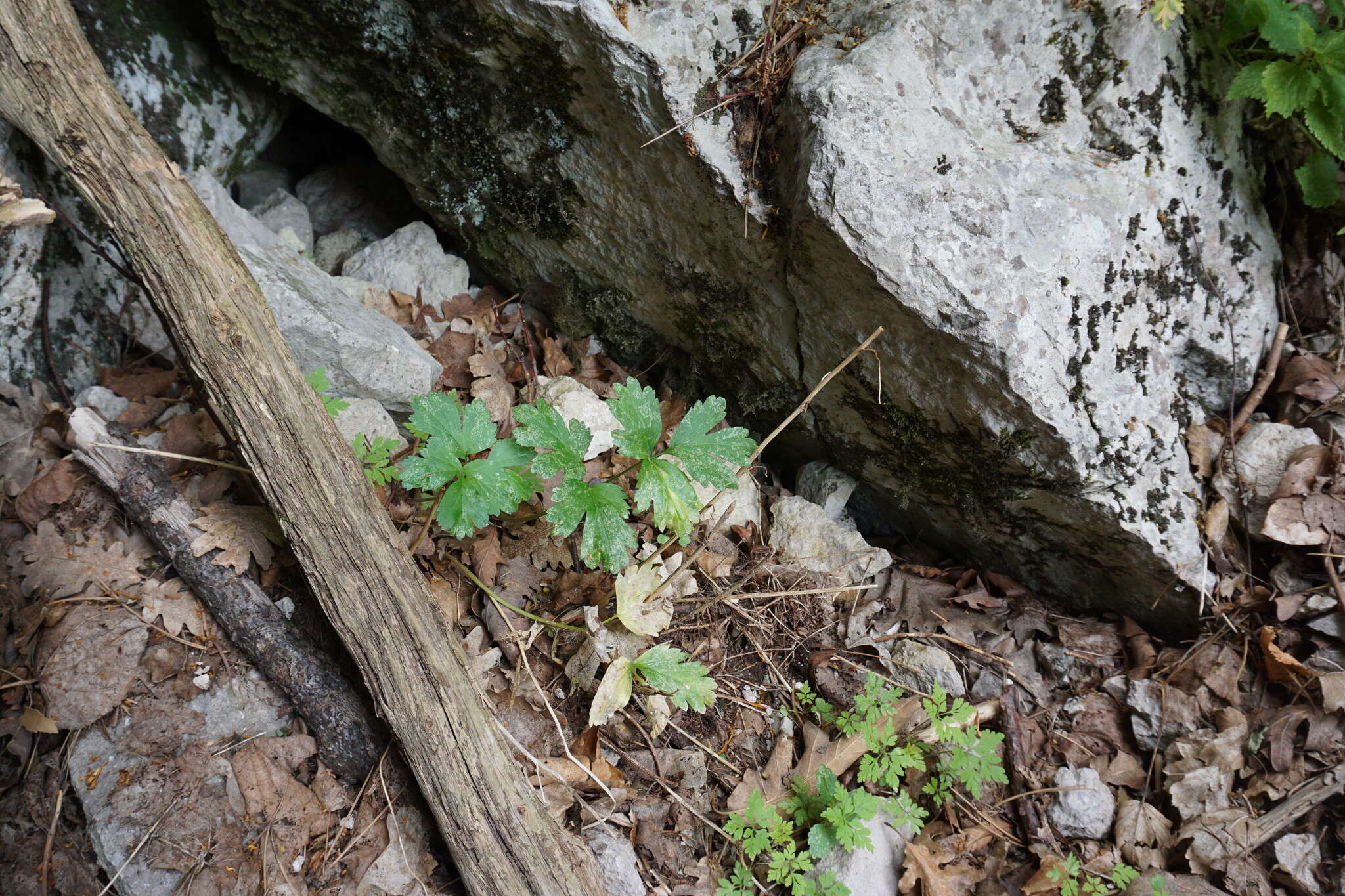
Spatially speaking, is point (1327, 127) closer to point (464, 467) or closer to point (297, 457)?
point (464, 467)

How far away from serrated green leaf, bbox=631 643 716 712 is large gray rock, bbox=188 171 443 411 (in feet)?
4.73

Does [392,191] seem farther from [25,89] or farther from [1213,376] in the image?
[1213,376]

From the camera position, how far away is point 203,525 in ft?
8.31

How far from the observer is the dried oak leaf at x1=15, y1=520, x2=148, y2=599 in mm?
2449

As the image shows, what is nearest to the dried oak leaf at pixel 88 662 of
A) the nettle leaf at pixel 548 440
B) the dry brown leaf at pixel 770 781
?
the nettle leaf at pixel 548 440

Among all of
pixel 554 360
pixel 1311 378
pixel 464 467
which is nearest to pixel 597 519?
pixel 464 467

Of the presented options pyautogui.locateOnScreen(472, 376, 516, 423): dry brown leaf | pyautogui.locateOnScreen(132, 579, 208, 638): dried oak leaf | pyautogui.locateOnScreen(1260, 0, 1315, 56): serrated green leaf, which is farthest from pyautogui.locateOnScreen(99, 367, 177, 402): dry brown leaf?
pyautogui.locateOnScreen(1260, 0, 1315, 56): serrated green leaf

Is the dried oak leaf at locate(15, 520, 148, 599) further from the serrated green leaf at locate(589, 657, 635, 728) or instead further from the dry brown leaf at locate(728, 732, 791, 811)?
the dry brown leaf at locate(728, 732, 791, 811)

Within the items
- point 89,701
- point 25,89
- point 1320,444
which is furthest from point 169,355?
point 1320,444

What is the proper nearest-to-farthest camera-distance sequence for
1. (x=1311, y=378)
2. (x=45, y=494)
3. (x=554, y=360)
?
1. (x=45, y=494)
2. (x=1311, y=378)
3. (x=554, y=360)

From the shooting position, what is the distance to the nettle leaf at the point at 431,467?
246cm

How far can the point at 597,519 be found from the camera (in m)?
2.46

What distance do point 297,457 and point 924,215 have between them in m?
2.25

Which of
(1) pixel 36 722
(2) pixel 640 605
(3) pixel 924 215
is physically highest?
(3) pixel 924 215
